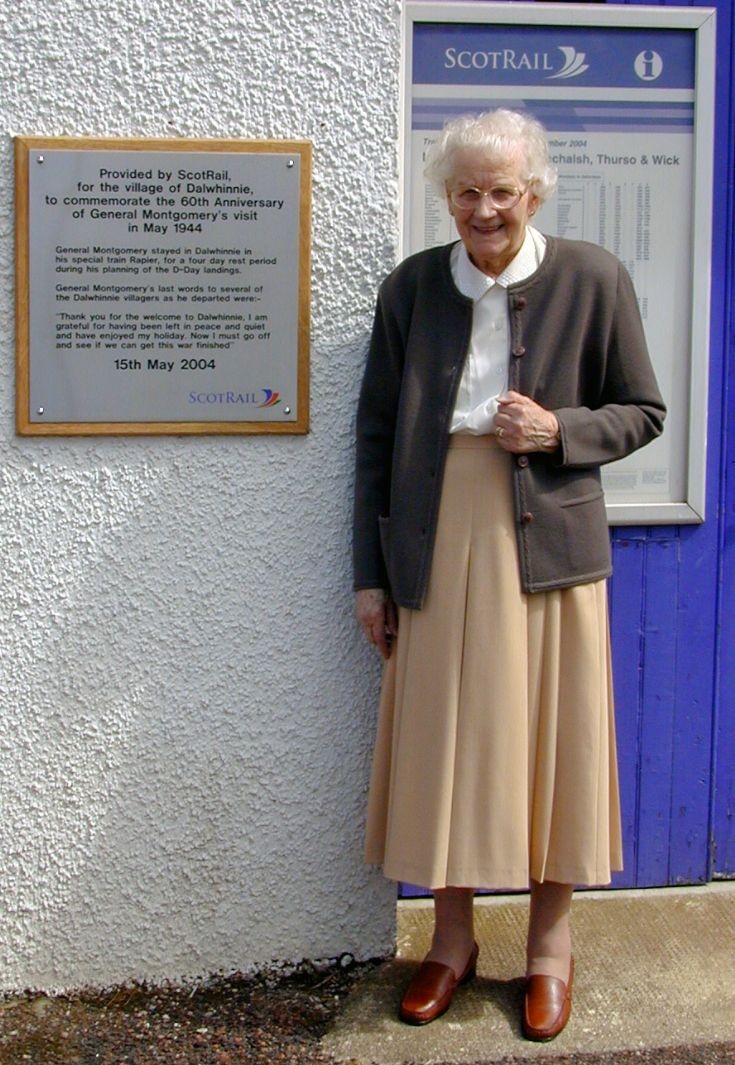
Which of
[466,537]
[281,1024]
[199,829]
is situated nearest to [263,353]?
[466,537]

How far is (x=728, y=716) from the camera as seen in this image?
366 centimetres

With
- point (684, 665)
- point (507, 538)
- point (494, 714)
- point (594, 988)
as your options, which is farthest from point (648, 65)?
point (594, 988)

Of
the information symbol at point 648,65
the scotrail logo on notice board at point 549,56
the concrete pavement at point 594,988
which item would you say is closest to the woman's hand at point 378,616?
the concrete pavement at point 594,988

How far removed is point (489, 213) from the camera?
2785 mm

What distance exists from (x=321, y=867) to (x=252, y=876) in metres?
0.17

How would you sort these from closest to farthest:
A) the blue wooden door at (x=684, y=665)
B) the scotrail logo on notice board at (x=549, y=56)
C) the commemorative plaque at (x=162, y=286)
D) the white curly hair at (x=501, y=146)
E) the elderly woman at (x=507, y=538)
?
the white curly hair at (x=501, y=146) < the elderly woman at (x=507, y=538) < the commemorative plaque at (x=162, y=286) < the scotrail logo on notice board at (x=549, y=56) < the blue wooden door at (x=684, y=665)

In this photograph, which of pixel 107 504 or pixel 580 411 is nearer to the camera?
pixel 580 411

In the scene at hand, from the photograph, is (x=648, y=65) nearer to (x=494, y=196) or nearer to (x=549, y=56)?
(x=549, y=56)

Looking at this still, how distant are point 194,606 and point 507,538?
0.77 meters

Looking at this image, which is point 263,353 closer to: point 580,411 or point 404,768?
point 580,411

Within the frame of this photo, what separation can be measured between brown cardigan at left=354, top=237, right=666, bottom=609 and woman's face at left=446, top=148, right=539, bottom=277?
85 mm

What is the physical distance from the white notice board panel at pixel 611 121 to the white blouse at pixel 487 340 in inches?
21.0

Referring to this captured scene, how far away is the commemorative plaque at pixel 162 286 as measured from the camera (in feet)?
9.82

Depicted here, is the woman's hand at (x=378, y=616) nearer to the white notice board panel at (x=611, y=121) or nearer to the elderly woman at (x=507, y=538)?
the elderly woman at (x=507, y=538)
